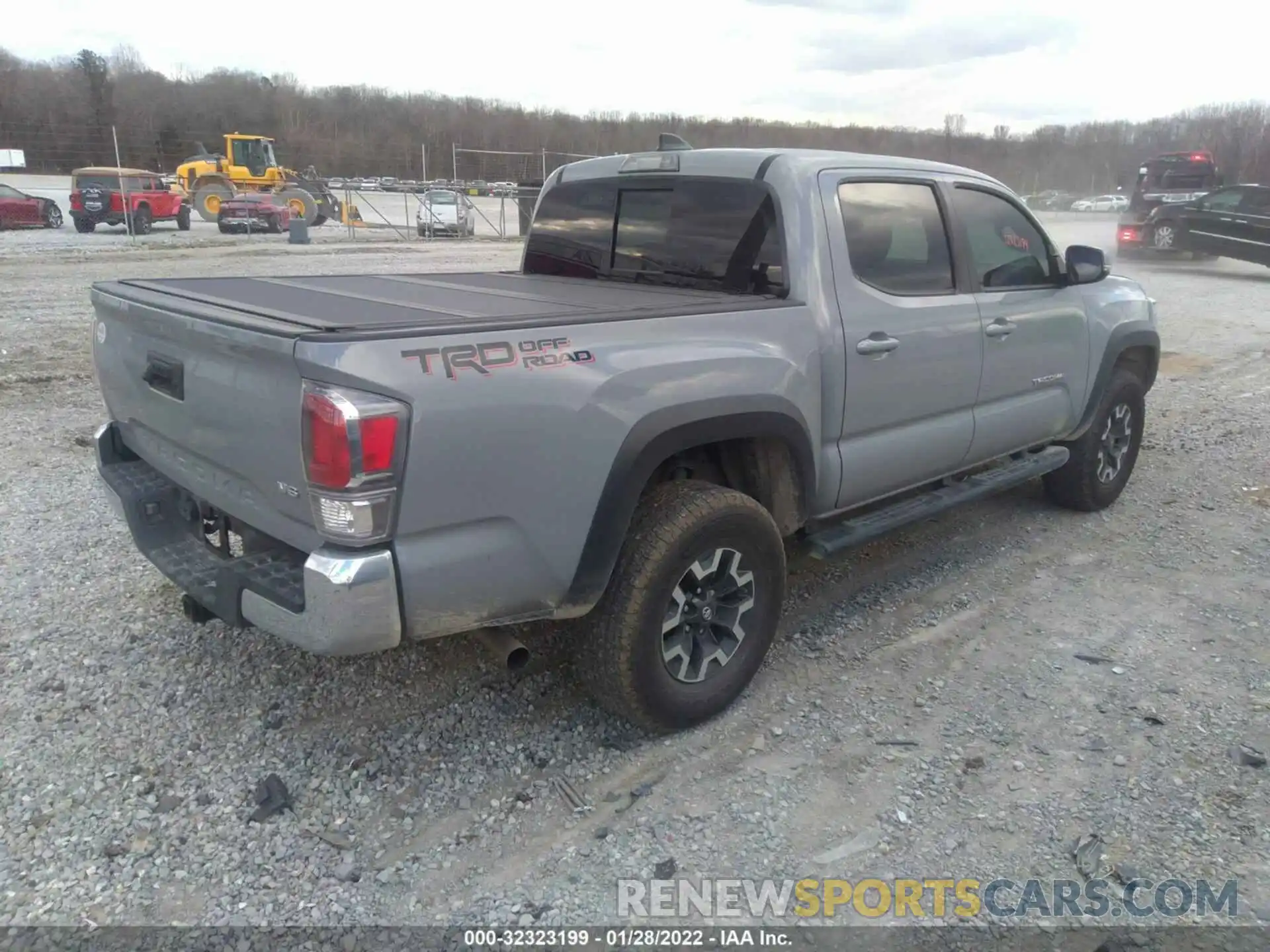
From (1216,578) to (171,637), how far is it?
483cm

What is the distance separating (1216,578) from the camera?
455 cm

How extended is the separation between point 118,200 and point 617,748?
92.1ft

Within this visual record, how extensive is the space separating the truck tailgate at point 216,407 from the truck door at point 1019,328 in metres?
3.07

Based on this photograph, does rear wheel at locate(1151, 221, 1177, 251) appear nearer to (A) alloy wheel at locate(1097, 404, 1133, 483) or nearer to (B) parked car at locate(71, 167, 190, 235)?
(A) alloy wheel at locate(1097, 404, 1133, 483)

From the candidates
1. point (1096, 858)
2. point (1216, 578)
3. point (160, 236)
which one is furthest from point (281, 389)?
point (160, 236)

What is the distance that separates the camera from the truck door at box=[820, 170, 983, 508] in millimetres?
3615

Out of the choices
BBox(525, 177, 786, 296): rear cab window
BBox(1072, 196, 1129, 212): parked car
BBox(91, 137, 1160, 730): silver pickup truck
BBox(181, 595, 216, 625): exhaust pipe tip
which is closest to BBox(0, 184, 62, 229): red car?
BBox(91, 137, 1160, 730): silver pickup truck

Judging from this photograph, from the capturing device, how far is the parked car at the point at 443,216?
29848 millimetres

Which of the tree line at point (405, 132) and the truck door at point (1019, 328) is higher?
the tree line at point (405, 132)

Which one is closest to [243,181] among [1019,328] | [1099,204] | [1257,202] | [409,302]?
[1257,202]

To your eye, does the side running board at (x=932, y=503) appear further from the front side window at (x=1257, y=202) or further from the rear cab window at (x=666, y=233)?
the front side window at (x=1257, y=202)

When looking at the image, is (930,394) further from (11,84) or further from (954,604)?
(11,84)

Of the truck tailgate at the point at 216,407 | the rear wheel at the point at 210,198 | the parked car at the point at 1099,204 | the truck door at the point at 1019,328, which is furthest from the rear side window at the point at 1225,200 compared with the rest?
the rear wheel at the point at 210,198

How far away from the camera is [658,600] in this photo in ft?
9.80
